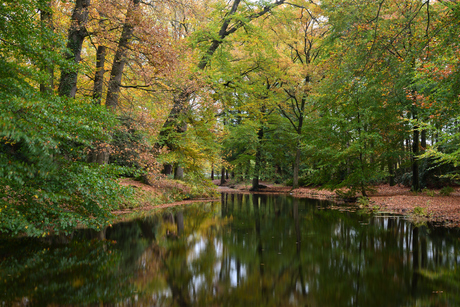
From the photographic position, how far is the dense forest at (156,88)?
4.77 m

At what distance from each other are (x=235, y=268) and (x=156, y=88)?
6949 mm

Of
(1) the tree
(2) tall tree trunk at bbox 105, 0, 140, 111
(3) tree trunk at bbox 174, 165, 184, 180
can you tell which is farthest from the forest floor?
(2) tall tree trunk at bbox 105, 0, 140, 111

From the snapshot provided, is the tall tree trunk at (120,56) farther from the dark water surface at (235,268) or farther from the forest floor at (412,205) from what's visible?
the dark water surface at (235,268)

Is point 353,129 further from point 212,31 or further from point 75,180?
point 75,180

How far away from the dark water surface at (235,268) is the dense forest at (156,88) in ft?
2.30

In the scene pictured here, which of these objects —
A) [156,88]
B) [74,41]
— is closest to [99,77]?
[74,41]

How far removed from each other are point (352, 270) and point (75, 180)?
16.0 ft

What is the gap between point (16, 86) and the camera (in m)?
4.36

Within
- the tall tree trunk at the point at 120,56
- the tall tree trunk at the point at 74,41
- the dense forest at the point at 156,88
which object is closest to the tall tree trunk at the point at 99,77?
the dense forest at the point at 156,88

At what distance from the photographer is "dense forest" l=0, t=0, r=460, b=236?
4.77 meters

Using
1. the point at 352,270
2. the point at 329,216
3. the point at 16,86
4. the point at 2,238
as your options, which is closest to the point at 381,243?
the point at 352,270

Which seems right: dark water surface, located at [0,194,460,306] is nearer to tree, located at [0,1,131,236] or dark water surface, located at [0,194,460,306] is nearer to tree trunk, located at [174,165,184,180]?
tree, located at [0,1,131,236]

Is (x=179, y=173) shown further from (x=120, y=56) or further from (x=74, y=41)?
(x=74, y=41)

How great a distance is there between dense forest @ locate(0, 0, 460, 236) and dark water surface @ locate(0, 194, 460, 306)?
0.70 meters
